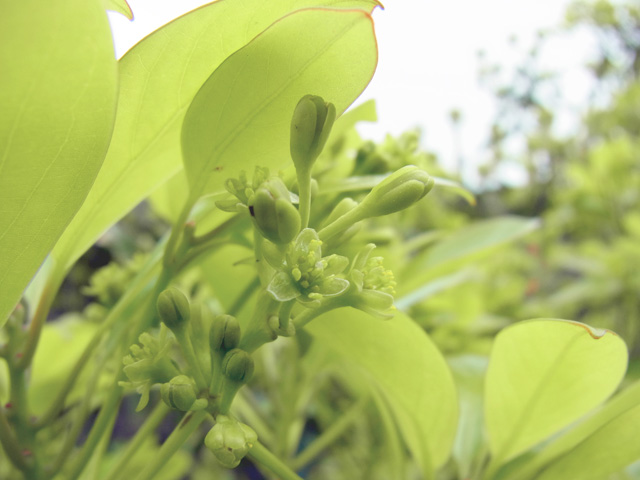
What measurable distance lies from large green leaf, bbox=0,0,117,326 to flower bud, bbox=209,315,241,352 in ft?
0.39

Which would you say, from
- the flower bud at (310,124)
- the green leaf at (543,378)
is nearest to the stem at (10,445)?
the flower bud at (310,124)

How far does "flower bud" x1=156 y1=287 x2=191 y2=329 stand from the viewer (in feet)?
1.24

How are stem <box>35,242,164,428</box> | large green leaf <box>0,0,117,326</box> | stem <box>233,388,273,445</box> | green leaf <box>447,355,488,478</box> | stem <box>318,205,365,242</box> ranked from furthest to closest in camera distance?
1. stem <box>233,388,273,445</box>
2. green leaf <box>447,355,488,478</box>
3. stem <box>35,242,164,428</box>
4. stem <box>318,205,365,242</box>
5. large green leaf <box>0,0,117,326</box>

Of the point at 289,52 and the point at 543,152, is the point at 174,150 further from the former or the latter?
the point at 543,152

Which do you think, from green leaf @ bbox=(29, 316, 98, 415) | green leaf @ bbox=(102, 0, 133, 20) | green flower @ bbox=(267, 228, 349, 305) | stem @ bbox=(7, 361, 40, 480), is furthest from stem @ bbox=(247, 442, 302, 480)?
green leaf @ bbox=(29, 316, 98, 415)

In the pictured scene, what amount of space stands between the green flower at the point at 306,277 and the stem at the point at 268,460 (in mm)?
115

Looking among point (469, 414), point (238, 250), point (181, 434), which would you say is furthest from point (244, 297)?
point (469, 414)

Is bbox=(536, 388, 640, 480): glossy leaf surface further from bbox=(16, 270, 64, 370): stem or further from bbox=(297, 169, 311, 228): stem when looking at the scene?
bbox=(16, 270, 64, 370): stem

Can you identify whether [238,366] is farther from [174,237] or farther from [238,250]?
[238,250]

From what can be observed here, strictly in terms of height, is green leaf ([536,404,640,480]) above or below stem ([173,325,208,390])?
below

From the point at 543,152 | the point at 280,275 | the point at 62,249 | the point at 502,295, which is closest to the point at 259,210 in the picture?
the point at 280,275

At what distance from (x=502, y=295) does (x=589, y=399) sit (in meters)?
0.89

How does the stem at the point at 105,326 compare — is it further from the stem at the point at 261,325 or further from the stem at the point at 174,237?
the stem at the point at 261,325

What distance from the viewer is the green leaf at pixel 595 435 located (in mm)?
462
